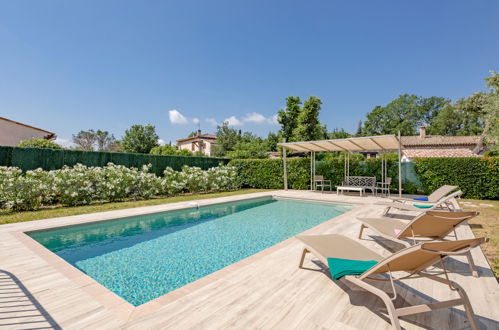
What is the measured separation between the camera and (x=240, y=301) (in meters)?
2.59

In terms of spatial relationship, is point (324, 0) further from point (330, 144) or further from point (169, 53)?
point (169, 53)

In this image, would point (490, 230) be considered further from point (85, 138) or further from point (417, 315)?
point (85, 138)

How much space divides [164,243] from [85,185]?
21.0 ft

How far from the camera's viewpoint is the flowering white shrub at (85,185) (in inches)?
325

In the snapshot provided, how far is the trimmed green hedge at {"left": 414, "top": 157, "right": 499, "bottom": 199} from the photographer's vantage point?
434 inches

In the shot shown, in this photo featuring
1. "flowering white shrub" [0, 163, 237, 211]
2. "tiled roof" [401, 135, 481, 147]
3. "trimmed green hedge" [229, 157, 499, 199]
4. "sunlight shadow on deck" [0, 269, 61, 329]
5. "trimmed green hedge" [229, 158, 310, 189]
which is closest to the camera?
"sunlight shadow on deck" [0, 269, 61, 329]

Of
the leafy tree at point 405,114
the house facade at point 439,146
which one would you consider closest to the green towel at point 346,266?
the house facade at point 439,146

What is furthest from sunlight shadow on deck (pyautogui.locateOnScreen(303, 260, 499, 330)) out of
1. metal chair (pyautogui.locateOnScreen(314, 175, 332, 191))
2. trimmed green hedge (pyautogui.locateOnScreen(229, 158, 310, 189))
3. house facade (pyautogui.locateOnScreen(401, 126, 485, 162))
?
house facade (pyautogui.locateOnScreen(401, 126, 485, 162))

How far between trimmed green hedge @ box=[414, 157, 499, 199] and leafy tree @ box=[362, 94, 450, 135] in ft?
147

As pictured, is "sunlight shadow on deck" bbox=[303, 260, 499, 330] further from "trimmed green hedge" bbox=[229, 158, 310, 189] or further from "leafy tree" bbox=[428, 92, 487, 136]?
"leafy tree" bbox=[428, 92, 487, 136]

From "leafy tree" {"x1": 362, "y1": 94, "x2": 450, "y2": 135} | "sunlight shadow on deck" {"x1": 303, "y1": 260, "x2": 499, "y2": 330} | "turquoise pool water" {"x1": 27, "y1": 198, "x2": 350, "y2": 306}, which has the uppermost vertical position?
"leafy tree" {"x1": 362, "y1": 94, "x2": 450, "y2": 135}

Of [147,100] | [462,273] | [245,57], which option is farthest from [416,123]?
[462,273]

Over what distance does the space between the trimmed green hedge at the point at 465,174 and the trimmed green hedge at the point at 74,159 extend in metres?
13.5

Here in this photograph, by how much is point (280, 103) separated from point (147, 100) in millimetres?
15424
